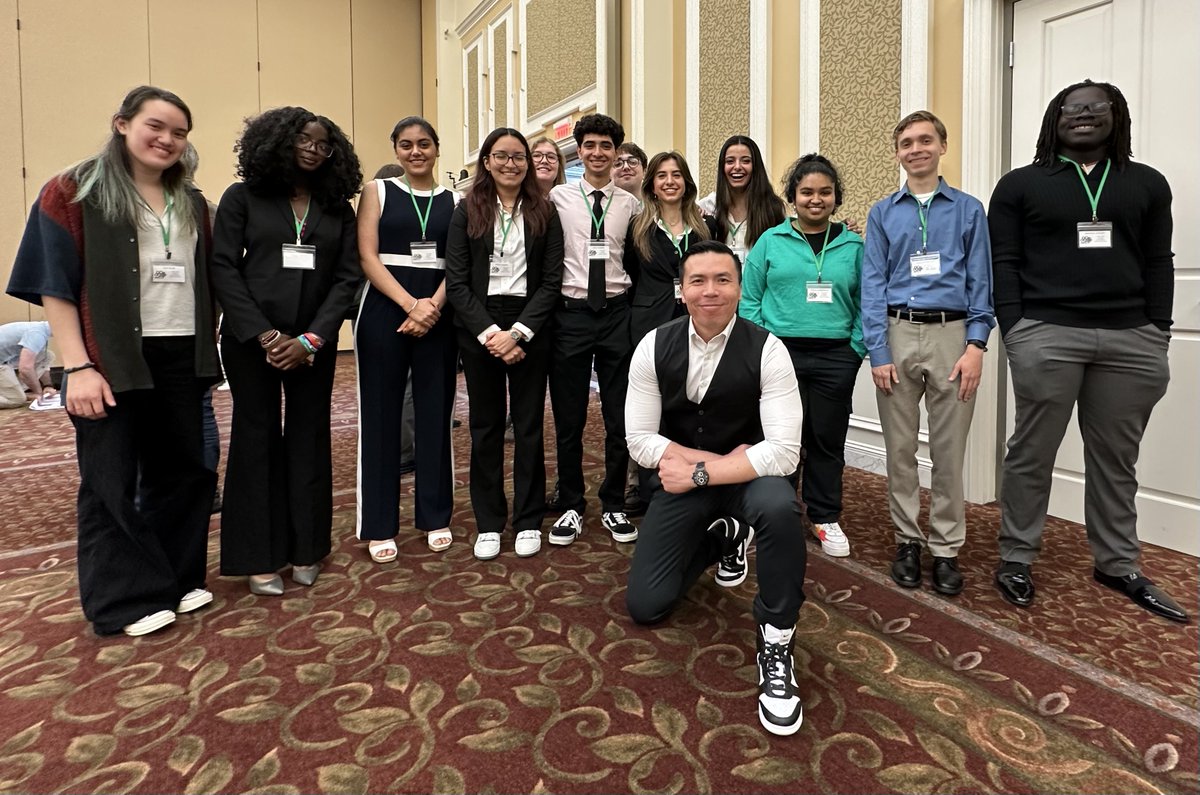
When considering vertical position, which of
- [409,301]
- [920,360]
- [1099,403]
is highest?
[409,301]

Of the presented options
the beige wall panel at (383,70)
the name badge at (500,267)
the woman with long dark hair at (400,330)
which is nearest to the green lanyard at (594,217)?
the name badge at (500,267)

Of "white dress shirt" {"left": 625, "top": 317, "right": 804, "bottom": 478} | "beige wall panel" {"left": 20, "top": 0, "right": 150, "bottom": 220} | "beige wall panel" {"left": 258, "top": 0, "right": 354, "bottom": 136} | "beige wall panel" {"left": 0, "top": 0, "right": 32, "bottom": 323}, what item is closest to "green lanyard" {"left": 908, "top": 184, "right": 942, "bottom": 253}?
"white dress shirt" {"left": 625, "top": 317, "right": 804, "bottom": 478}

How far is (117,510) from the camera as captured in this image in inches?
70.5

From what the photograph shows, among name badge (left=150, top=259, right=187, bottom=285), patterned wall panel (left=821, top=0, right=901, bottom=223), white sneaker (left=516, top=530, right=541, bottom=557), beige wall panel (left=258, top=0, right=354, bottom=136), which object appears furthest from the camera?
beige wall panel (left=258, top=0, right=354, bottom=136)

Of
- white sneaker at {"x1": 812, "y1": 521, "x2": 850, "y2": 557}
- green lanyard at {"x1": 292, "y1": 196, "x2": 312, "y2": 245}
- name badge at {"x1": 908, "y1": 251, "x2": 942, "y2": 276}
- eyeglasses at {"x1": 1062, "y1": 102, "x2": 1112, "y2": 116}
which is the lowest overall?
Result: white sneaker at {"x1": 812, "y1": 521, "x2": 850, "y2": 557}

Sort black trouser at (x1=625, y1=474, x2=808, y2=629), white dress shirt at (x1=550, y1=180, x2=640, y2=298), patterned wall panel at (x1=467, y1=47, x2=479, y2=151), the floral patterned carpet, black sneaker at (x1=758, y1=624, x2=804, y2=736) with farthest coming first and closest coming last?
patterned wall panel at (x1=467, y1=47, x2=479, y2=151), white dress shirt at (x1=550, y1=180, x2=640, y2=298), black trouser at (x1=625, y1=474, x2=808, y2=629), black sneaker at (x1=758, y1=624, x2=804, y2=736), the floral patterned carpet

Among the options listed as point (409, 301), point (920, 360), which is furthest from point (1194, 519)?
point (409, 301)

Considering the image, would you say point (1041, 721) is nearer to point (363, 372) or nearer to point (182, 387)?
point (363, 372)

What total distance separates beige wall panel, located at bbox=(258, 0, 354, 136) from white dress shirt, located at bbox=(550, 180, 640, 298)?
26.7 ft

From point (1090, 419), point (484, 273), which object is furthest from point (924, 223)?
point (484, 273)

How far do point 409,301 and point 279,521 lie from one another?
837mm

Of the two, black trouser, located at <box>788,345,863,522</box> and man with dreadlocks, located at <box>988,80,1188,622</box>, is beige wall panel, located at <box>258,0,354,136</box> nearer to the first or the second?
black trouser, located at <box>788,345,863,522</box>

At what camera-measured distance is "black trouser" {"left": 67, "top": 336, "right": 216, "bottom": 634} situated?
1791 millimetres

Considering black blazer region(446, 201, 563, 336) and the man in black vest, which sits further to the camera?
black blazer region(446, 201, 563, 336)
